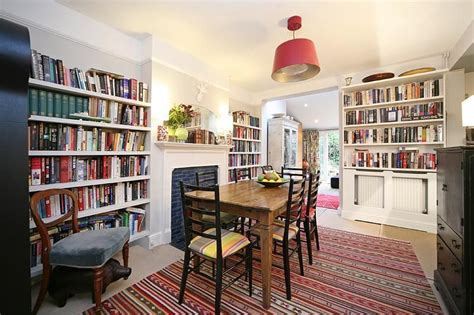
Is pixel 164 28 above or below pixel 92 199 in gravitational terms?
above

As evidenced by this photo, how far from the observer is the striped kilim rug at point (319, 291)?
1541 mm

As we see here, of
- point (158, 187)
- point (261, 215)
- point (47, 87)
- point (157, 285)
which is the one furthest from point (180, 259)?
point (47, 87)

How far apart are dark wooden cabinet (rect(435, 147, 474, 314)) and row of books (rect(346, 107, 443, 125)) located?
1946mm

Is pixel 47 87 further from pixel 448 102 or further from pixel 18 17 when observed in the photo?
pixel 448 102

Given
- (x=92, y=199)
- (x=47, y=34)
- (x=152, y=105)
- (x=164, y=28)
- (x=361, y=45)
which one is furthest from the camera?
(x=361, y=45)

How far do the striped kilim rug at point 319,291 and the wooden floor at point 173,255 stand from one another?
0.35 ft

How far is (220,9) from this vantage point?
2.12 m

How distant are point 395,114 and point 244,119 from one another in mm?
2656

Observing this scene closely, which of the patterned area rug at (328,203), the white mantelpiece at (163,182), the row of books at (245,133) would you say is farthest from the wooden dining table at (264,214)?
the patterned area rug at (328,203)

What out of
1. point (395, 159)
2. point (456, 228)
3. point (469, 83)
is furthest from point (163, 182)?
point (469, 83)

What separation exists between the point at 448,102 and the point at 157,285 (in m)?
4.42

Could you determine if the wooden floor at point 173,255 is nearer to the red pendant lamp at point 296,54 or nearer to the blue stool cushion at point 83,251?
the blue stool cushion at point 83,251

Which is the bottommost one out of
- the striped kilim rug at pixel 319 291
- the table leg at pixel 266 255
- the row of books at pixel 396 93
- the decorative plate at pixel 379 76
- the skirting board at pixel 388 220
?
the striped kilim rug at pixel 319 291

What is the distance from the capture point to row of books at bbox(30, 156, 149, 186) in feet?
5.94
